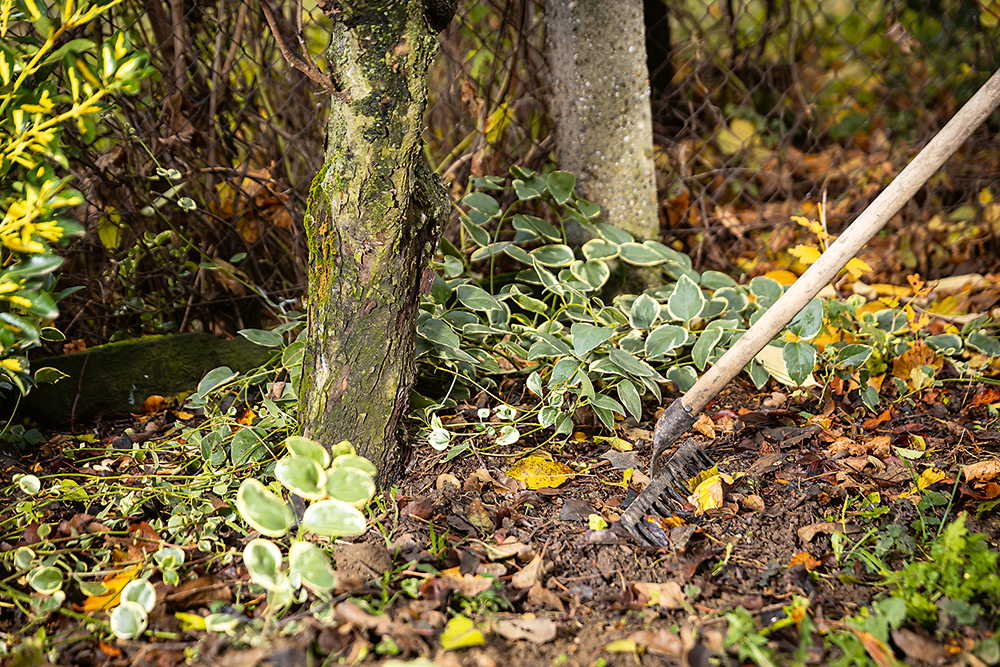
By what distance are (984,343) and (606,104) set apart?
1313 mm

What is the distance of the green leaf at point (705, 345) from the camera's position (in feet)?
5.61

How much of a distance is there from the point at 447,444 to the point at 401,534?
259 mm

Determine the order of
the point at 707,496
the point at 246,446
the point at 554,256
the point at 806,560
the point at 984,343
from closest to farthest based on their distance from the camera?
1. the point at 806,560
2. the point at 707,496
3. the point at 246,446
4. the point at 984,343
5. the point at 554,256

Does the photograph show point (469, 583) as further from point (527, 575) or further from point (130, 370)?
point (130, 370)

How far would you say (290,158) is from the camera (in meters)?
2.28

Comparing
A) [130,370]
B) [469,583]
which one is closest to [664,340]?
[469,583]

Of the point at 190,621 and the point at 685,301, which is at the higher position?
the point at 685,301

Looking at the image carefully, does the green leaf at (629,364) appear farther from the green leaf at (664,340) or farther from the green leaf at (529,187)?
the green leaf at (529,187)

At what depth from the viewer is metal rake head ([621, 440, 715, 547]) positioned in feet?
4.36

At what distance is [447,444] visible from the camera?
1511 millimetres

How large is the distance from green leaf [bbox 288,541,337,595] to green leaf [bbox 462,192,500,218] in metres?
1.20

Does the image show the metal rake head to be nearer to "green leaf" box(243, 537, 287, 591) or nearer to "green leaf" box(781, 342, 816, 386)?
"green leaf" box(781, 342, 816, 386)

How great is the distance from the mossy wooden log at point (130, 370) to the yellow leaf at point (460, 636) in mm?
1230

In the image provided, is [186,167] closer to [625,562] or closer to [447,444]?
[447,444]
